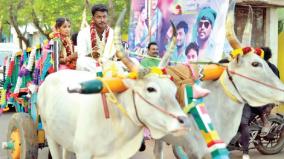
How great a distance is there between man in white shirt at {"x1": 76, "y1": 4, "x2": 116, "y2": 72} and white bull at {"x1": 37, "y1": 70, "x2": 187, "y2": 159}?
0.37m

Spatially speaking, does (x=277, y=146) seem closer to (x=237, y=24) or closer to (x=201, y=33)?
(x=201, y=33)

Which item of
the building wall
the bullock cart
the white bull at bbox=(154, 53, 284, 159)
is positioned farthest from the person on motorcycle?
the building wall

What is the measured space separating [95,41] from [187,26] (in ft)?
20.3

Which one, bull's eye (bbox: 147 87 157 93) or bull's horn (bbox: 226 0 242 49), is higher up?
bull's horn (bbox: 226 0 242 49)

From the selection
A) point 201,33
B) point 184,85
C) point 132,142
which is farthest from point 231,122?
point 201,33

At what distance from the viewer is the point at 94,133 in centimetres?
454

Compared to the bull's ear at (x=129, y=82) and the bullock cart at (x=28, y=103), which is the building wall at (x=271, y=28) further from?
the bull's ear at (x=129, y=82)

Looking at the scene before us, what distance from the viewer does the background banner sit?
11109mm

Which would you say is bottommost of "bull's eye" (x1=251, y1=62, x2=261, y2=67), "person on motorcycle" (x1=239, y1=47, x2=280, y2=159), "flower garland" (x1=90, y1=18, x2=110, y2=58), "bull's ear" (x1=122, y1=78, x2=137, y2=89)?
"person on motorcycle" (x1=239, y1=47, x2=280, y2=159)

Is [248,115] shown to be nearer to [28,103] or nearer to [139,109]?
[28,103]

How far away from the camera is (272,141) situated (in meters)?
8.71

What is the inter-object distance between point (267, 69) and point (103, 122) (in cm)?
188

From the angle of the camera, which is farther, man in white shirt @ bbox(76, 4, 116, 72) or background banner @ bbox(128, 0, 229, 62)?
background banner @ bbox(128, 0, 229, 62)

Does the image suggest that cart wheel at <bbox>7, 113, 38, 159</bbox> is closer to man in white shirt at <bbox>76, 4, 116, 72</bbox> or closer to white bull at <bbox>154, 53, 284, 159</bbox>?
man in white shirt at <bbox>76, 4, 116, 72</bbox>
